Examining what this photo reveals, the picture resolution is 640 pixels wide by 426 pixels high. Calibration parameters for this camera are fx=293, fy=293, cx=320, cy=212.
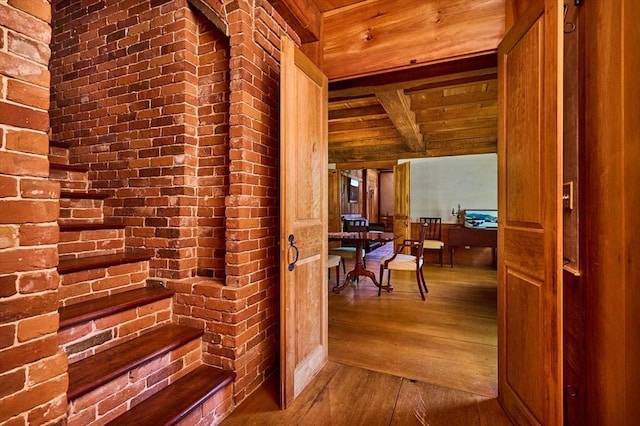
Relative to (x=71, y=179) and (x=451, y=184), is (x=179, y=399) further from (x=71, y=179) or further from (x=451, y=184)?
(x=451, y=184)

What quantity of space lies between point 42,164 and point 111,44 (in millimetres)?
1637

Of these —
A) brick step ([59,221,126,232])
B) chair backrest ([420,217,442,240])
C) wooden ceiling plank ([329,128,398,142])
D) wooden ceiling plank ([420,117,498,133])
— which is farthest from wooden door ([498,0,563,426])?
chair backrest ([420,217,442,240])

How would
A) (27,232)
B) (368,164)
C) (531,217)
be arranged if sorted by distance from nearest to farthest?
(27,232) → (531,217) → (368,164)

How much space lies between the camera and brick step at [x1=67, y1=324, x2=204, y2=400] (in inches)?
49.8

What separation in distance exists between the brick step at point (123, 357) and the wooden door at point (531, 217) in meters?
1.80

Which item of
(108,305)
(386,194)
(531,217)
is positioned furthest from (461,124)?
(386,194)

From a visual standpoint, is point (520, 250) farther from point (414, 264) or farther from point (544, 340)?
point (414, 264)

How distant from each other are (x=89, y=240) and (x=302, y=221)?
1.39 m

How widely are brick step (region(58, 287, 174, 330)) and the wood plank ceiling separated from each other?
6.55ft

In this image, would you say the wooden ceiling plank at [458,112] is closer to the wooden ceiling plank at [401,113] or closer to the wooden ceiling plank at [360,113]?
the wooden ceiling plank at [401,113]

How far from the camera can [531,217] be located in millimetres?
1436

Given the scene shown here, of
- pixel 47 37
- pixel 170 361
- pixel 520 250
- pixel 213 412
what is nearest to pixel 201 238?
pixel 170 361

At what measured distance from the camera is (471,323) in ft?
9.72

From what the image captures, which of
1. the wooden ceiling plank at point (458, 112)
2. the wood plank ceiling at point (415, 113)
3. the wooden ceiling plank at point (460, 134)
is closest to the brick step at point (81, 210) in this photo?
the wood plank ceiling at point (415, 113)
